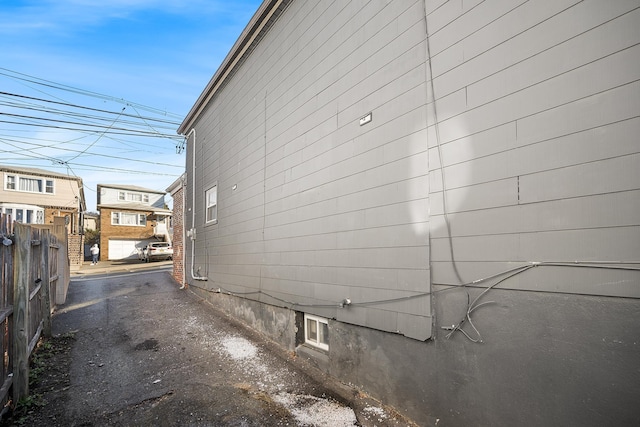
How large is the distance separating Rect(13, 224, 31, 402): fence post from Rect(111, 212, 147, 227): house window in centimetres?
3093

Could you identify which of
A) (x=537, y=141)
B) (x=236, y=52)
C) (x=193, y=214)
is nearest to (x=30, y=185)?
(x=193, y=214)

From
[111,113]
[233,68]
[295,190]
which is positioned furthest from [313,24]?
[111,113]

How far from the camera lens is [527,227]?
101 inches

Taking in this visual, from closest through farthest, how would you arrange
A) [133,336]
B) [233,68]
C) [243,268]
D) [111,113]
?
[133,336] < [243,268] < [233,68] < [111,113]

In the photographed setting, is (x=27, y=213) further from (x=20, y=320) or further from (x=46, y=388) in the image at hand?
(x=20, y=320)

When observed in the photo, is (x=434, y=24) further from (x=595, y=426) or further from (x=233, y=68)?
(x=233, y=68)

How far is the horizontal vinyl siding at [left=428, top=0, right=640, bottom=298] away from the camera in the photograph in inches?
84.3

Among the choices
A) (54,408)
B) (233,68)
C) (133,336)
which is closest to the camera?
(54,408)

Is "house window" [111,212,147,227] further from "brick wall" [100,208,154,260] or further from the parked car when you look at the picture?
the parked car

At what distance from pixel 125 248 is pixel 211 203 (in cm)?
2558

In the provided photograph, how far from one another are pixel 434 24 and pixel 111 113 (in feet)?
51.1

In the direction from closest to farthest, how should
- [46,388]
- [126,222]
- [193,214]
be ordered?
[46,388]
[193,214]
[126,222]

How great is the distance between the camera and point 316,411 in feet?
12.7

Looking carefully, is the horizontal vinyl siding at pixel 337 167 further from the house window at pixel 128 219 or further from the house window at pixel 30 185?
the house window at pixel 128 219
